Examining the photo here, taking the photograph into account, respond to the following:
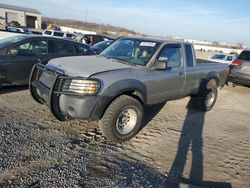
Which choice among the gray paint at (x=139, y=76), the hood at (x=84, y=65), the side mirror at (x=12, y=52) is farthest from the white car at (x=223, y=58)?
the hood at (x=84, y=65)

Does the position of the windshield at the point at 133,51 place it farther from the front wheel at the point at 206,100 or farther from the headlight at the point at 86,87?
the front wheel at the point at 206,100

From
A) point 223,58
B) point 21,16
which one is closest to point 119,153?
point 223,58

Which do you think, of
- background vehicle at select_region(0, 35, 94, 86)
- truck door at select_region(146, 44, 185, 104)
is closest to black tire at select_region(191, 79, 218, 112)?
truck door at select_region(146, 44, 185, 104)

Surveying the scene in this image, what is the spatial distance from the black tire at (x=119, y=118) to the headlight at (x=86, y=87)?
1.51ft

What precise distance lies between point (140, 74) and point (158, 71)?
538 mm

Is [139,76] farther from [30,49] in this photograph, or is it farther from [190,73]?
[30,49]

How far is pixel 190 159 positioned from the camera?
4492 mm

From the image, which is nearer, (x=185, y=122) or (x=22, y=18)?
(x=185, y=122)

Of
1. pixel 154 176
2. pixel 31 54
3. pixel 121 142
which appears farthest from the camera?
pixel 31 54

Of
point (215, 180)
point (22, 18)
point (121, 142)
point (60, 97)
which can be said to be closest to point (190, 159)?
point (215, 180)

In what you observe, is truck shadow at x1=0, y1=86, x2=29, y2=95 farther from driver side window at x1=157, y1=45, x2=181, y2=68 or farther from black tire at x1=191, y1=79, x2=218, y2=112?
black tire at x1=191, y1=79, x2=218, y2=112

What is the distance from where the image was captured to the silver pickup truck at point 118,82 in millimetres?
4367

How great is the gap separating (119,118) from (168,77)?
1515 millimetres

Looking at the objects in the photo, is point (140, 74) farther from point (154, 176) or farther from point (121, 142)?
point (154, 176)
